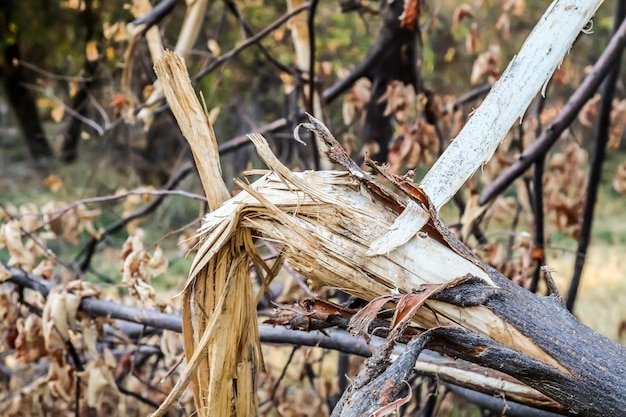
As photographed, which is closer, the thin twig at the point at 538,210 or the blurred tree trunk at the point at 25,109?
the thin twig at the point at 538,210

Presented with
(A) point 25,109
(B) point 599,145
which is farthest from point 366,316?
(A) point 25,109

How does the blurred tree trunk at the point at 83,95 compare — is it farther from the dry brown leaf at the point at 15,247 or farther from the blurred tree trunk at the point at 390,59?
the dry brown leaf at the point at 15,247

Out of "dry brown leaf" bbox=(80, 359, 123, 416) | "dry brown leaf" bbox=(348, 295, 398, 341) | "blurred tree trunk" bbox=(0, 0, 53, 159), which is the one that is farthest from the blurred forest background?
"blurred tree trunk" bbox=(0, 0, 53, 159)

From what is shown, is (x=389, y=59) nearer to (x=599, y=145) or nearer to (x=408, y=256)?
(x=599, y=145)

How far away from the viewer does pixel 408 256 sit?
66cm

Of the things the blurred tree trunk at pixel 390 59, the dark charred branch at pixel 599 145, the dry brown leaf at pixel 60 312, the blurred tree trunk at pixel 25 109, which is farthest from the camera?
the blurred tree trunk at pixel 25 109

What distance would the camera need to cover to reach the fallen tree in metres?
0.66

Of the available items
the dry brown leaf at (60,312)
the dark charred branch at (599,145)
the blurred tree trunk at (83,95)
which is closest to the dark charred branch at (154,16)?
the dry brown leaf at (60,312)

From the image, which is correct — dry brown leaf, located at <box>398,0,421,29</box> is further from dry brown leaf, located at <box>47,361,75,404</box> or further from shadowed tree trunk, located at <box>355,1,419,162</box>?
dry brown leaf, located at <box>47,361,75,404</box>

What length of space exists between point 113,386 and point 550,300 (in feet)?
3.38

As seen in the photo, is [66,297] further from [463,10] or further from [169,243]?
[169,243]

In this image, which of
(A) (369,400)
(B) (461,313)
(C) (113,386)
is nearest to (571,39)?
(B) (461,313)

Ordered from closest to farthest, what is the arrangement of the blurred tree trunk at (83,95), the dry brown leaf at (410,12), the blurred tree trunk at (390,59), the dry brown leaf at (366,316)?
the dry brown leaf at (366,316)
the dry brown leaf at (410,12)
the blurred tree trunk at (390,59)
the blurred tree trunk at (83,95)

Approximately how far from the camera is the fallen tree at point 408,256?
661 millimetres
